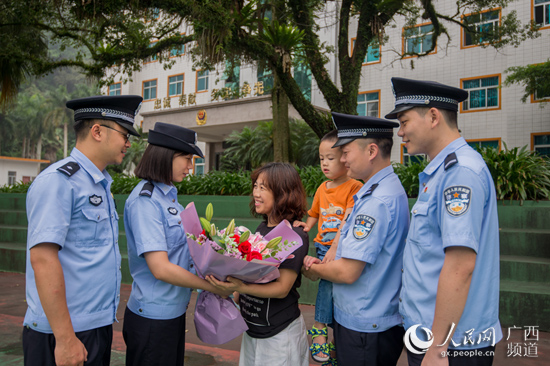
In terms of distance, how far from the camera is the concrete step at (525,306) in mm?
4730

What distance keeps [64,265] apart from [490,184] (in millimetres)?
1929

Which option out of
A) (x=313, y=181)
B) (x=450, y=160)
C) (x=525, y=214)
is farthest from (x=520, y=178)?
(x=450, y=160)

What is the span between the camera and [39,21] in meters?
10.2

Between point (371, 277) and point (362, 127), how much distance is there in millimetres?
824

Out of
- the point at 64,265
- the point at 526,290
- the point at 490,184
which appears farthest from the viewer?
the point at 526,290

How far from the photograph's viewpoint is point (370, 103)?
63.8 feet

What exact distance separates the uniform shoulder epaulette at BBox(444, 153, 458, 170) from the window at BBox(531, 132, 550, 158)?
657 inches

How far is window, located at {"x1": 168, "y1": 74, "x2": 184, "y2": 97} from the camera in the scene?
25.4m

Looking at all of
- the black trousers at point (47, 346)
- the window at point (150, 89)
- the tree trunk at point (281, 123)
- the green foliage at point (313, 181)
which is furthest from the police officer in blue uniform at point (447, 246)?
the window at point (150, 89)

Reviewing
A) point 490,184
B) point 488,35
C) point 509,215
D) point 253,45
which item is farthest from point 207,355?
point 488,35

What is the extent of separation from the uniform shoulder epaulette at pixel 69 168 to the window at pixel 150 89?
26.0 meters

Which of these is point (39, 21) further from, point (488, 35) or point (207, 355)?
point (488, 35)

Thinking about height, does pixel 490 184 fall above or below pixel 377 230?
above

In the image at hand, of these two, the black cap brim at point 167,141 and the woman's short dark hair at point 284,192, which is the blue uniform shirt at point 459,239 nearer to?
the woman's short dark hair at point 284,192
